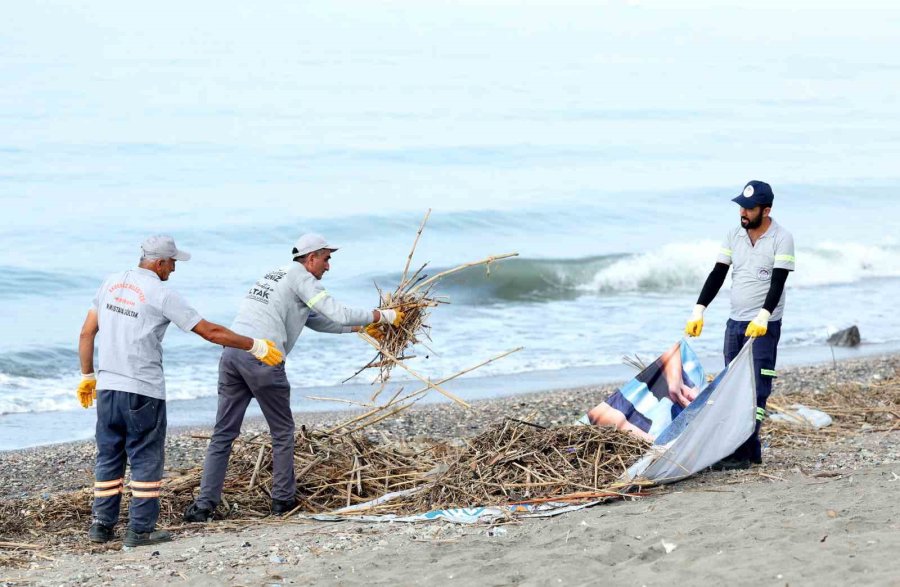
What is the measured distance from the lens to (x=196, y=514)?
6.39 metres

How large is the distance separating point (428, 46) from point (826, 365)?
66216mm

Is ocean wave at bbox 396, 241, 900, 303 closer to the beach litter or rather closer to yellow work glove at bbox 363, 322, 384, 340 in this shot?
the beach litter

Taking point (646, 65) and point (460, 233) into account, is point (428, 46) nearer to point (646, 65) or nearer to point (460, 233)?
point (646, 65)

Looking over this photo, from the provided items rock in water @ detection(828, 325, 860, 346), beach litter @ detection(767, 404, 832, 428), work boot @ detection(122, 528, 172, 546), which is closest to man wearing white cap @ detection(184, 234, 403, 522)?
work boot @ detection(122, 528, 172, 546)

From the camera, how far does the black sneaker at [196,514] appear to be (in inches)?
251

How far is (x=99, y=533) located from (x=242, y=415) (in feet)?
3.32

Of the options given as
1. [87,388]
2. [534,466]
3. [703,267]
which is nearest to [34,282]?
[703,267]

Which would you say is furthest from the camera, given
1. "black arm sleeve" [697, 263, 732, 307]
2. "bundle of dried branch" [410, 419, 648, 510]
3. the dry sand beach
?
"black arm sleeve" [697, 263, 732, 307]

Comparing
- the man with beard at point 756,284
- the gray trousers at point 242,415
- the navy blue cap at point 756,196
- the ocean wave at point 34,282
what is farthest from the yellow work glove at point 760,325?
the ocean wave at point 34,282

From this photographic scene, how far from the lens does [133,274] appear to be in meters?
5.80

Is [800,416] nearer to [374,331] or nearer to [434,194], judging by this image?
[374,331]

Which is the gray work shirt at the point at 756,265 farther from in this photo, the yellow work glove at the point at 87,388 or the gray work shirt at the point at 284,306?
the yellow work glove at the point at 87,388

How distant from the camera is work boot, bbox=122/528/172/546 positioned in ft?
19.1

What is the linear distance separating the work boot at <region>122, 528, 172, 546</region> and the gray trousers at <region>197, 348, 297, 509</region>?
485 millimetres
